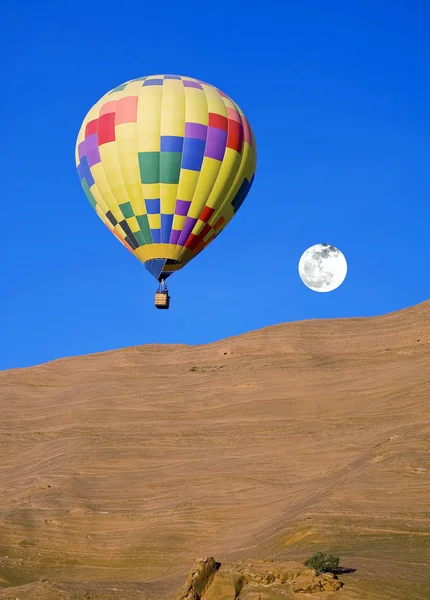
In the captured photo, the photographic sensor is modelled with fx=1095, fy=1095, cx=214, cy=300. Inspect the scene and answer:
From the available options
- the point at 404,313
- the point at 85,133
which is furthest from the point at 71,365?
the point at 85,133

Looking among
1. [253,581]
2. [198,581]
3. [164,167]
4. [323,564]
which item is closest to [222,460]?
[164,167]

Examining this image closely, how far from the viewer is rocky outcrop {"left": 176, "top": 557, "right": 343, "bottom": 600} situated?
2412cm

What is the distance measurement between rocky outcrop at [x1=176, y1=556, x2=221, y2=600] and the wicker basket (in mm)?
14428

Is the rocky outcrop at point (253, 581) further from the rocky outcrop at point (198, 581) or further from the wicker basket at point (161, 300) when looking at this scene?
the wicker basket at point (161, 300)

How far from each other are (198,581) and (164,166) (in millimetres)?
18057

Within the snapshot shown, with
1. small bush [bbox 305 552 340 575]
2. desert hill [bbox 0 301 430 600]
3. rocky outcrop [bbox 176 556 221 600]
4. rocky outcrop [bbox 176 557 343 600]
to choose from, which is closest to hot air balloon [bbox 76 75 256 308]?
desert hill [bbox 0 301 430 600]

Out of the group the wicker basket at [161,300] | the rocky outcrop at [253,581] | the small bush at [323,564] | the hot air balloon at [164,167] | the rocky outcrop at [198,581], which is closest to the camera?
the rocky outcrop at [253,581]

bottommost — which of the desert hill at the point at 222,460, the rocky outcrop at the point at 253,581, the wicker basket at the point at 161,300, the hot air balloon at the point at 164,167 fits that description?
the rocky outcrop at the point at 253,581

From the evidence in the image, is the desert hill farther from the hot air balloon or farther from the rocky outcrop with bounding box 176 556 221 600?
the hot air balloon

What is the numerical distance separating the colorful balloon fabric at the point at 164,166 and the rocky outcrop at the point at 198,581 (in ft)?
50.6

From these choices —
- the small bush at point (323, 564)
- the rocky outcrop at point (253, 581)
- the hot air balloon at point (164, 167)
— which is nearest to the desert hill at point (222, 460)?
the small bush at point (323, 564)

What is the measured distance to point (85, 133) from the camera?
1651 inches

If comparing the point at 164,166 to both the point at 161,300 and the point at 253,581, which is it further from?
the point at 253,581

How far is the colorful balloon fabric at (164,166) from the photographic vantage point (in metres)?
39.6
